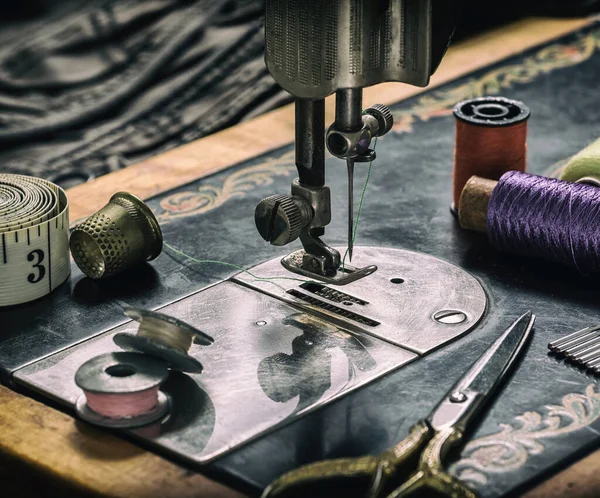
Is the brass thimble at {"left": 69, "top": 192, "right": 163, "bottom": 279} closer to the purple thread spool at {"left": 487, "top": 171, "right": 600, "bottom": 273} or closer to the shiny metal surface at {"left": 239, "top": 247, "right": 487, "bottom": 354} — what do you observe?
the shiny metal surface at {"left": 239, "top": 247, "right": 487, "bottom": 354}

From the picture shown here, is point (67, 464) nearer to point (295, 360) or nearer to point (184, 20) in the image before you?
point (295, 360)

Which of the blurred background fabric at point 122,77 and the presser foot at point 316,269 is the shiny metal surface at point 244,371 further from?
the blurred background fabric at point 122,77

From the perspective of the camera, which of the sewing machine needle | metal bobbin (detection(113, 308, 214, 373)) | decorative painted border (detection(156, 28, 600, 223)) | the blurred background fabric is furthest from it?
the blurred background fabric

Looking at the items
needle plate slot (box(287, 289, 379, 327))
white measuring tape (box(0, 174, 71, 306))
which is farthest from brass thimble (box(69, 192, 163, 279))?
needle plate slot (box(287, 289, 379, 327))

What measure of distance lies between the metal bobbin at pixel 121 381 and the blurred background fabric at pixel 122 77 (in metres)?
1.18

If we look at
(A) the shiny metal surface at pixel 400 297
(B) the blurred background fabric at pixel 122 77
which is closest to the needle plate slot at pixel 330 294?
(A) the shiny metal surface at pixel 400 297

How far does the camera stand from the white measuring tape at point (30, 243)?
191 centimetres

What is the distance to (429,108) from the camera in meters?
2.72

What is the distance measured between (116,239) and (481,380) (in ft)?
2.15

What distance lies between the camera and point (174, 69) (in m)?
3.15

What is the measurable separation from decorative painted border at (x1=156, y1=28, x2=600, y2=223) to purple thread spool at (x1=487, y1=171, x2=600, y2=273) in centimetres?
49

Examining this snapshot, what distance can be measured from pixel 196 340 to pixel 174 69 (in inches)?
65.4

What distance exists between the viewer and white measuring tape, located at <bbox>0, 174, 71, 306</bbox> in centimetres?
191

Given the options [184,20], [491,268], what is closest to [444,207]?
[491,268]
